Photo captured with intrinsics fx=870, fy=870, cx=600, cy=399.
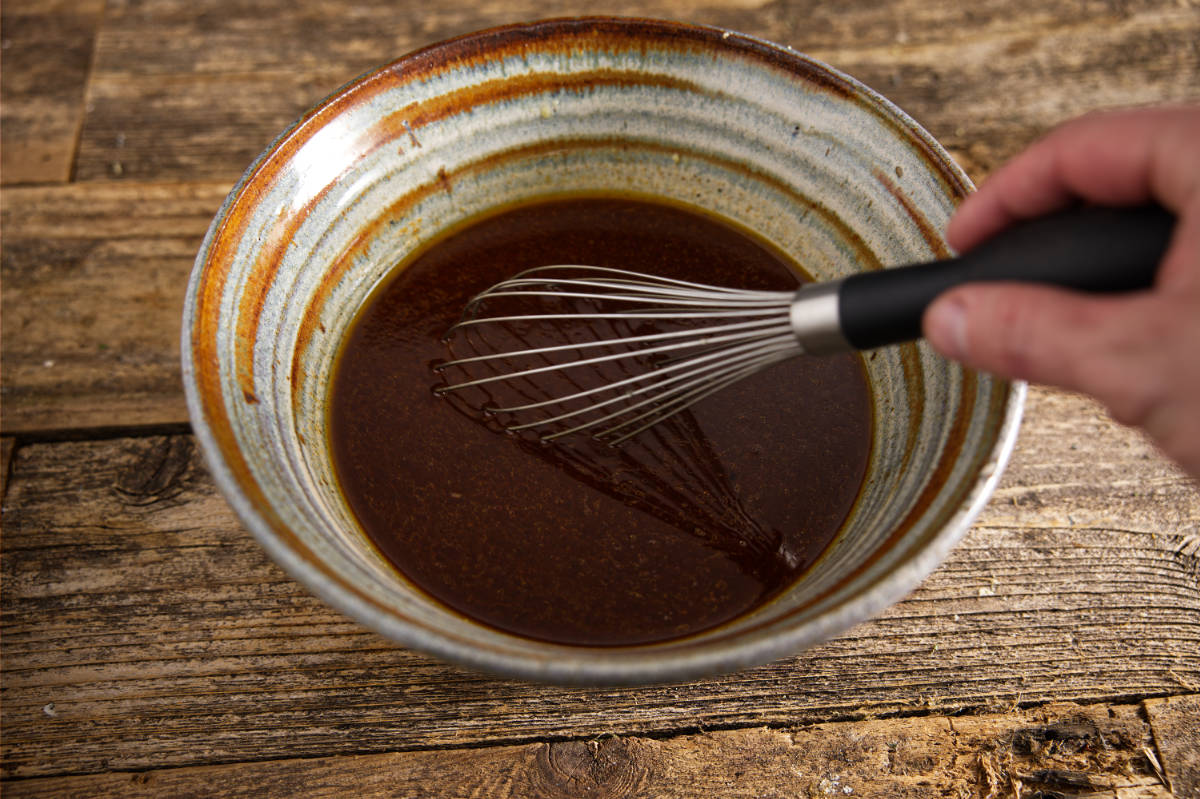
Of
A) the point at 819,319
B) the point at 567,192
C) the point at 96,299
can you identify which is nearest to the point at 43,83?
the point at 96,299

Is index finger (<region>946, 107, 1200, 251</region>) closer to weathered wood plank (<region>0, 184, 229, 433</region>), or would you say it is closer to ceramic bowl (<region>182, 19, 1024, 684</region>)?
ceramic bowl (<region>182, 19, 1024, 684</region>)

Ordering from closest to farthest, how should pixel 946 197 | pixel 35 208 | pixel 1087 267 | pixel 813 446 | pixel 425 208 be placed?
pixel 1087 267 < pixel 946 197 < pixel 813 446 < pixel 425 208 < pixel 35 208

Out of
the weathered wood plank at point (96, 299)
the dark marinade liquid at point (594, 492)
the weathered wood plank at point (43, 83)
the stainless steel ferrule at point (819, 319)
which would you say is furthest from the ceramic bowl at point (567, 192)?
the weathered wood plank at point (43, 83)

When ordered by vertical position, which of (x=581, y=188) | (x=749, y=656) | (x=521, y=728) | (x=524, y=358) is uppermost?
(x=581, y=188)

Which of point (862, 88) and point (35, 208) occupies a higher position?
point (862, 88)

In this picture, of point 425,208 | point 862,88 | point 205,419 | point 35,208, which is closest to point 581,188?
point 425,208

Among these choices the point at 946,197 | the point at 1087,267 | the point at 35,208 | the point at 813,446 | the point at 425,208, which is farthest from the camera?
the point at 35,208

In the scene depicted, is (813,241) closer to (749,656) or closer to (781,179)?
(781,179)
